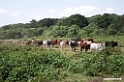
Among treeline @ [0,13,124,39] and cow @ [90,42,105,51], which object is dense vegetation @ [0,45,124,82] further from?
treeline @ [0,13,124,39]

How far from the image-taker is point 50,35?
43.1 metres

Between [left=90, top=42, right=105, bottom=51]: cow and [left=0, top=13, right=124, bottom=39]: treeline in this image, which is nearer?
[left=90, top=42, right=105, bottom=51]: cow

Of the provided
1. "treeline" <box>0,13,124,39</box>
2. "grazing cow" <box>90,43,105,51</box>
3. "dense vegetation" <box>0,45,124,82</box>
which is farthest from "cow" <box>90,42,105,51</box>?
"treeline" <box>0,13,124,39</box>

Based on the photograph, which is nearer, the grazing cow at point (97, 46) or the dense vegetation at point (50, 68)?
the dense vegetation at point (50, 68)

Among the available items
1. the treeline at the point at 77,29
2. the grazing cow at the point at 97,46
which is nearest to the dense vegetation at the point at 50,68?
the grazing cow at the point at 97,46

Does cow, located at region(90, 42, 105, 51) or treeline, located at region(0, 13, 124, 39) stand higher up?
treeline, located at region(0, 13, 124, 39)

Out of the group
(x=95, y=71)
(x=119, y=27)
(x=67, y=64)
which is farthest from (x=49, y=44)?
(x=119, y=27)

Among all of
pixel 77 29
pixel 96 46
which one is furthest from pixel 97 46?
pixel 77 29

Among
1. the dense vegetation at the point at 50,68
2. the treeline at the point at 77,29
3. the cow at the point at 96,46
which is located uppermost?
the treeline at the point at 77,29

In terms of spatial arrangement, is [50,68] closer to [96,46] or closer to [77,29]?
[96,46]

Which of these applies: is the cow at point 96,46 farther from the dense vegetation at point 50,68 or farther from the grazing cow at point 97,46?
the dense vegetation at point 50,68

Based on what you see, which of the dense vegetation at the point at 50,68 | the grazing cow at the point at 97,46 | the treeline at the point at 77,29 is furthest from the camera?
the treeline at the point at 77,29

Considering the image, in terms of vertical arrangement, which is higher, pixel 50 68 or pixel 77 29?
pixel 77 29

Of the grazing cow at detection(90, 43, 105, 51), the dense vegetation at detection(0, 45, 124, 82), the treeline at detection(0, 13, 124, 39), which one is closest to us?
the dense vegetation at detection(0, 45, 124, 82)
